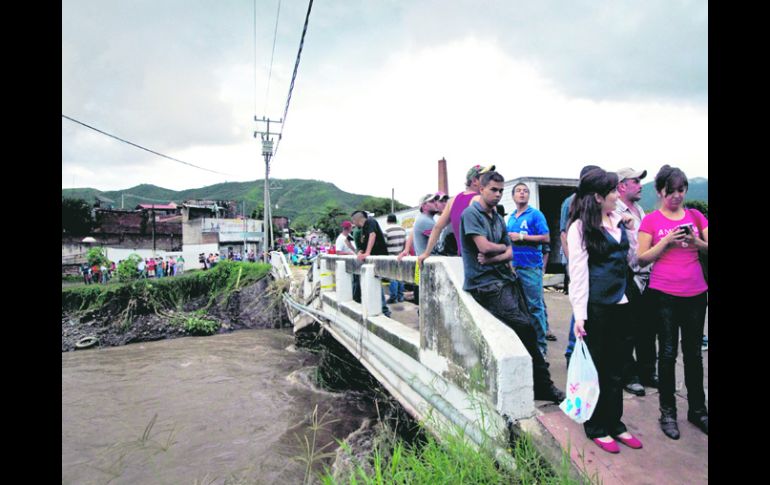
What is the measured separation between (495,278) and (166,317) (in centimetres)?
1728

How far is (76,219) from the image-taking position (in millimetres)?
33219

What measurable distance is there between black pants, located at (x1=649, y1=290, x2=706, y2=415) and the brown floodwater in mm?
3015

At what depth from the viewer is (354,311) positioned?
5.89 metres

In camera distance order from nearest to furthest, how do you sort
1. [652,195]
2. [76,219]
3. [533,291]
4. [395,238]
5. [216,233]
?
[533,291]
[395,238]
[76,219]
[216,233]
[652,195]

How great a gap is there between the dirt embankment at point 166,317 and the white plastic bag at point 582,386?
13758mm

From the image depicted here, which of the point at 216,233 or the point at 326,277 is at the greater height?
the point at 216,233

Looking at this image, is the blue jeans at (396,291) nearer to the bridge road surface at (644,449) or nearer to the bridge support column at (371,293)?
the bridge support column at (371,293)

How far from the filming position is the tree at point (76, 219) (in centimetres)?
3294

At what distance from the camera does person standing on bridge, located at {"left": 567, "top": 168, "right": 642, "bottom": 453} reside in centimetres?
238

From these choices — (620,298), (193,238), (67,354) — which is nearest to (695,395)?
(620,298)

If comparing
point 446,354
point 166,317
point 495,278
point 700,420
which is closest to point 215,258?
point 166,317

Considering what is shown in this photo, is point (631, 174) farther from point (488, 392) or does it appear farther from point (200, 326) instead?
point (200, 326)
